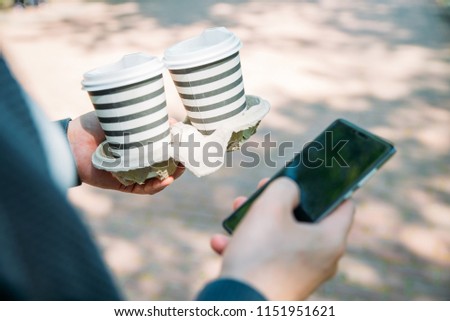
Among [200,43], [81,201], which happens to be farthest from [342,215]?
[81,201]

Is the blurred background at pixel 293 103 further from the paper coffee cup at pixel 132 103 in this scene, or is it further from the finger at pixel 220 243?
the finger at pixel 220 243

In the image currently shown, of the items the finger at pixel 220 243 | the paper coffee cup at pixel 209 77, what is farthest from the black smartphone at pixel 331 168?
the paper coffee cup at pixel 209 77

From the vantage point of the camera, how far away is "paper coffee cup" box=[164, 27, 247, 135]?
2.93 ft

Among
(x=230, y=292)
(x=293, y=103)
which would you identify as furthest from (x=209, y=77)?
(x=293, y=103)

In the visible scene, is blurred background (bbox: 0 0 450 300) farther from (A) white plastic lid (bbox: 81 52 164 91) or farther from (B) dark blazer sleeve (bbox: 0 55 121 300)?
(B) dark blazer sleeve (bbox: 0 55 121 300)

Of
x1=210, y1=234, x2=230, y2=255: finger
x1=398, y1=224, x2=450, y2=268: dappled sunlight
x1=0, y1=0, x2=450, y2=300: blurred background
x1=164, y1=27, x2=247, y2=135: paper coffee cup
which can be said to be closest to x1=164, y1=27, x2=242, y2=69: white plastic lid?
x1=164, y1=27, x2=247, y2=135: paper coffee cup

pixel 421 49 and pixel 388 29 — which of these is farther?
pixel 388 29

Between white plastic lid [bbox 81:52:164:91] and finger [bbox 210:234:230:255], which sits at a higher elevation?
white plastic lid [bbox 81:52:164:91]

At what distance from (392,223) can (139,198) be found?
0.94 metres

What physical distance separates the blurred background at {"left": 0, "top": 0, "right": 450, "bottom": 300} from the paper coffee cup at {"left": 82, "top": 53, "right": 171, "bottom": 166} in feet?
2.48

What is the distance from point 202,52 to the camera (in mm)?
886

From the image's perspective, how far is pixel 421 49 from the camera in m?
2.90

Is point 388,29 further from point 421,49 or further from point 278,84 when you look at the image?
point 278,84

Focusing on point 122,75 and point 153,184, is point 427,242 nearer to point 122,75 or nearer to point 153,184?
point 153,184
